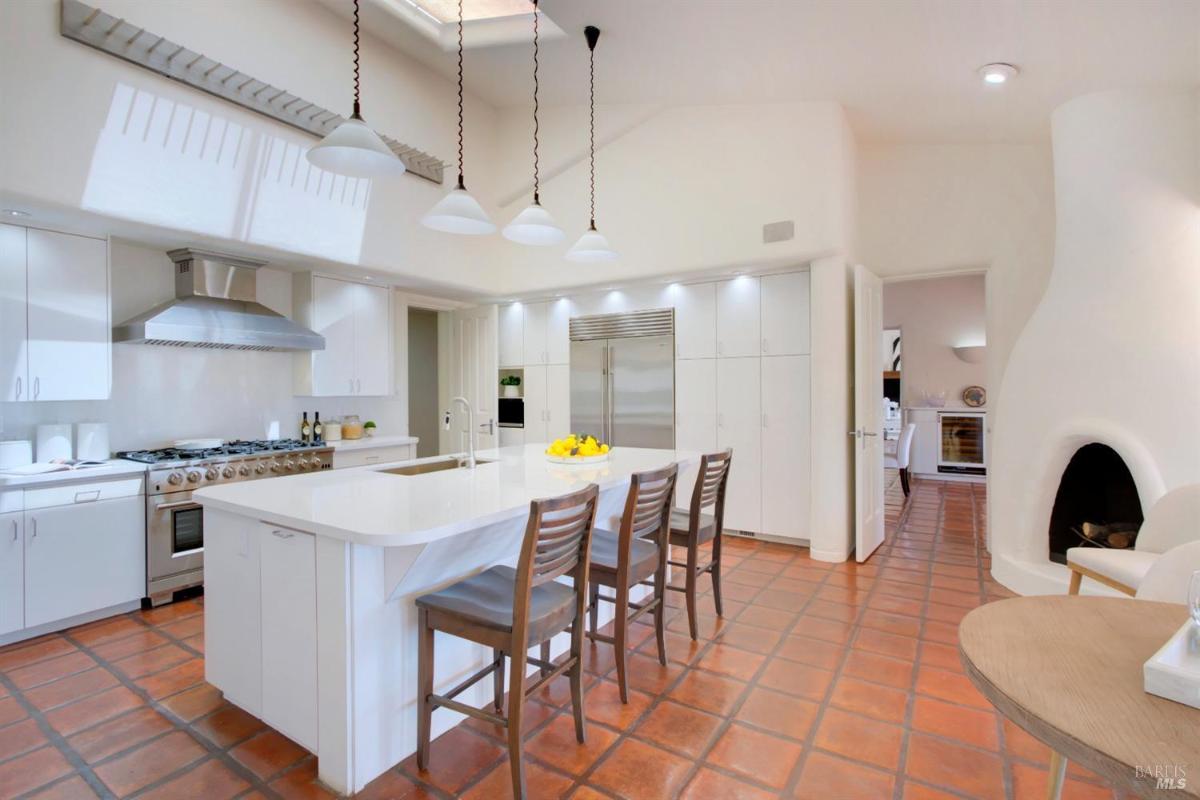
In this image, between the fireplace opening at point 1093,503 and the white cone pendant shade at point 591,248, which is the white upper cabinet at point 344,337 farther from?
the fireplace opening at point 1093,503

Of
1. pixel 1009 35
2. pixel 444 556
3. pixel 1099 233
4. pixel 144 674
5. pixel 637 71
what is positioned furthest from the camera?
pixel 637 71

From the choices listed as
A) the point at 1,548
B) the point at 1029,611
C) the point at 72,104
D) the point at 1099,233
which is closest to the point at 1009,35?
the point at 1099,233

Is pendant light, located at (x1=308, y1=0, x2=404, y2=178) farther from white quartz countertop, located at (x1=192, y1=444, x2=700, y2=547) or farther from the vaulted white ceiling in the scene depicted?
the vaulted white ceiling

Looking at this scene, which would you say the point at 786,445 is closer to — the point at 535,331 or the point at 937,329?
the point at 535,331

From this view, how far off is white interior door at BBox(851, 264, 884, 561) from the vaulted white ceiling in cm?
116

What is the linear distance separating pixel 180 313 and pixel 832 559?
4.74 metres

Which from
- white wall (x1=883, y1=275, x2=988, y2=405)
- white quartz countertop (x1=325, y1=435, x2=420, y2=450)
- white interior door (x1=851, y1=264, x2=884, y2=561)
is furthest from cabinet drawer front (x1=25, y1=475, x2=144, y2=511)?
white wall (x1=883, y1=275, x2=988, y2=405)

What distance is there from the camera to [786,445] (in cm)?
472

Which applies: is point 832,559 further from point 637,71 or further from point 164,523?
point 164,523

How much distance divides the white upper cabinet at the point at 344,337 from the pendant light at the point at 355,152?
8.50ft

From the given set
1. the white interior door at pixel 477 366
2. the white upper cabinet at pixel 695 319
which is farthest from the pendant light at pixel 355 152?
the white interior door at pixel 477 366

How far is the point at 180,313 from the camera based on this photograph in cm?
375

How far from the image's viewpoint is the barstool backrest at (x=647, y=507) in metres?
2.41

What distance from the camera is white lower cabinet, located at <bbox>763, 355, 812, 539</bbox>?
4641mm
